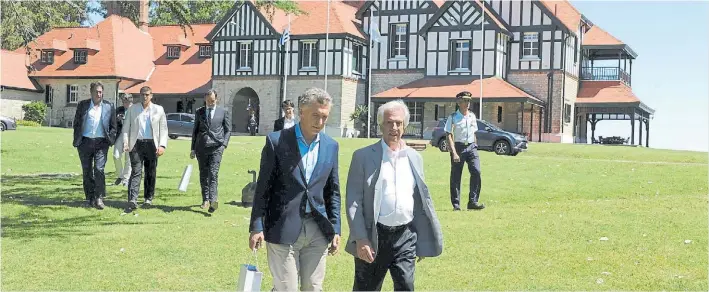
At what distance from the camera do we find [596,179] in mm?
18984

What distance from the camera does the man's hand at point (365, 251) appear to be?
5574mm

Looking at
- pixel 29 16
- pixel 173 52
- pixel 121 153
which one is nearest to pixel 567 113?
pixel 173 52

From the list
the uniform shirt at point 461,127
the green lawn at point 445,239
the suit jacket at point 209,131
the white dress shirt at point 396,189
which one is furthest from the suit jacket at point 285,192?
the uniform shirt at point 461,127

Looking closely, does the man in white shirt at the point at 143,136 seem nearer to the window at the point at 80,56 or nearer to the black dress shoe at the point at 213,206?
the black dress shoe at the point at 213,206

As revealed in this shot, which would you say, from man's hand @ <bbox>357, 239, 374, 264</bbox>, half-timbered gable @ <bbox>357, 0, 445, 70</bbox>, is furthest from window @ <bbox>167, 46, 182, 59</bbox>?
man's hand @ <bbox>357, 239, 374, 264</bbox>

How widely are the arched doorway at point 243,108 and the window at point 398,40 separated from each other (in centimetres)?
884

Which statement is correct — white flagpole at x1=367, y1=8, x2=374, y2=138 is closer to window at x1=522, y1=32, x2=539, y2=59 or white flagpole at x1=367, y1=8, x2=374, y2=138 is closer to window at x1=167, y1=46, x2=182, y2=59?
window at x1=522, y1=32, x2=539, y2=59

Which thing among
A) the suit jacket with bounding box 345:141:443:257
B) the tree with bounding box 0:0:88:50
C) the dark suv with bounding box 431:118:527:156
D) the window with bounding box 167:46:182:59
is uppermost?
the window with bounding box 167:46:182:59

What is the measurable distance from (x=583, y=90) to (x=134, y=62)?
88.6 feet

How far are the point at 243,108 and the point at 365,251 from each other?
45.9 m

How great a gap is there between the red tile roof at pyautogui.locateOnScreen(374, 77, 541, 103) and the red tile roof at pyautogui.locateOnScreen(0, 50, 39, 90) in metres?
22.6

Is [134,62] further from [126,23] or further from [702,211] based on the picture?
[702,211]

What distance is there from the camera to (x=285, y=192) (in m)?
5.54

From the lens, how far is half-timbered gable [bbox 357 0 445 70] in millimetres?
46062
